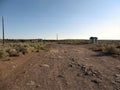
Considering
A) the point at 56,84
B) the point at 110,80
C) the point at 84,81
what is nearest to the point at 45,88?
the point at 56,84

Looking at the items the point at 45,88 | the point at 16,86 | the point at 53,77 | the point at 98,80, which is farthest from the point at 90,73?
the point at 16,86

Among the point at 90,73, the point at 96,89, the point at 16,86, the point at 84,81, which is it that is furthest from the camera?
the point at 90,73

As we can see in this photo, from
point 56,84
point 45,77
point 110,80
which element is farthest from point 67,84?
point 110,80

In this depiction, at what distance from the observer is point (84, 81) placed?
22.6ft

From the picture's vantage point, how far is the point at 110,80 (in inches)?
273

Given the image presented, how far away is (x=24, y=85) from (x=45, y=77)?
4.43ft

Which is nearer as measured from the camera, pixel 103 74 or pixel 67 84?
pixel 67 84

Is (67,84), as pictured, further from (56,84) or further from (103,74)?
(103,74)

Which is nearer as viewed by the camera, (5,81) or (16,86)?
(16,86)

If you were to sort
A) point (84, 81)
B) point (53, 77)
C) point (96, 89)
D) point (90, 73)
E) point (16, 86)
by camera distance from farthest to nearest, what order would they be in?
1. point (90, 73)
2. point (53, 77)
3. point (84, 81)
4. point (16, 86)
5. point (96, 89)

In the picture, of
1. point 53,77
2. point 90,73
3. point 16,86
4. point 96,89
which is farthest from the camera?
point 90,73

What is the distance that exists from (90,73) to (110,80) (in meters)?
1.41

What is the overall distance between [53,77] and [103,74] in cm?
254

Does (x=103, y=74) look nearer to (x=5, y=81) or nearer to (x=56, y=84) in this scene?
(x=56, y=84)
